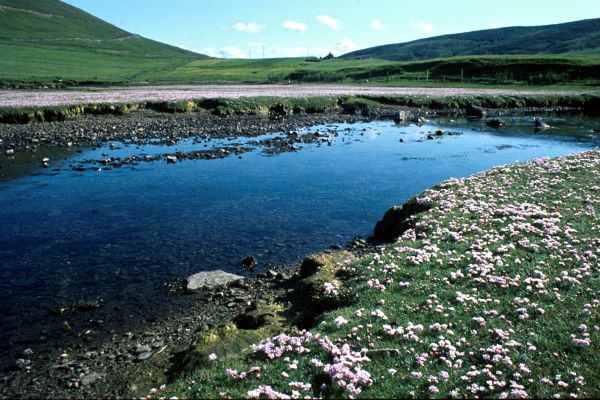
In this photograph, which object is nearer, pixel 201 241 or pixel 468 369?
pixel 468 369

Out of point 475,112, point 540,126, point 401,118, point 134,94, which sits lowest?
point 540,126

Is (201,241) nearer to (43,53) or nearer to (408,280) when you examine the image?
(408,280)

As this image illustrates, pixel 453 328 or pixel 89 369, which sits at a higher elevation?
pixel 453 328

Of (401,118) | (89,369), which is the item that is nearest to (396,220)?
(89,369)

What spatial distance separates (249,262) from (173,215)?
7440 millimetres

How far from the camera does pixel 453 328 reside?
32.8ft

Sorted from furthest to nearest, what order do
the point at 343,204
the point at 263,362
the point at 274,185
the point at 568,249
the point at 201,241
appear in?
the point at 274,185 → the point at 343,204 → the point at 201,241 → the point at 568,249 → the point at 263,362

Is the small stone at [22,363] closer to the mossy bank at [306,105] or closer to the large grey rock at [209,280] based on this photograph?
the large grey rock at [209,280]

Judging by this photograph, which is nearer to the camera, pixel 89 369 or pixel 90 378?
pixel 90 378

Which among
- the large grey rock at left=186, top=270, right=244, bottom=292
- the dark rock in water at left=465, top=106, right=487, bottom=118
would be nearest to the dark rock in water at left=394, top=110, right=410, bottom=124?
the dark rock in water at left=465, top=106, right=487, bottom=118

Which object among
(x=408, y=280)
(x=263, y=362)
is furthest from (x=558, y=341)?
(x=263, y=362)

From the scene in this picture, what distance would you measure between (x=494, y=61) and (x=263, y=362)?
459 feet

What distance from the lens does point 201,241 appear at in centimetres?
1911

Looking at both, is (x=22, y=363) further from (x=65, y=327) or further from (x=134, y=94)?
(x=134, y=94)
